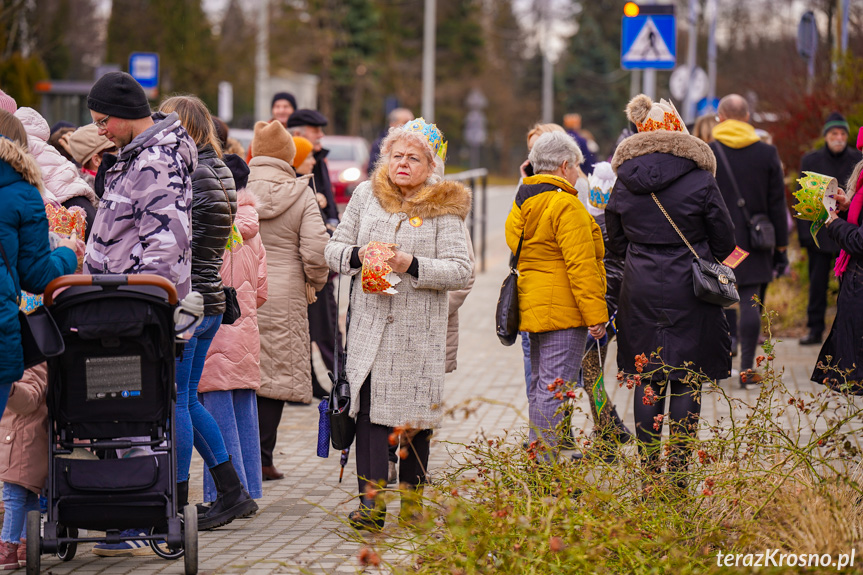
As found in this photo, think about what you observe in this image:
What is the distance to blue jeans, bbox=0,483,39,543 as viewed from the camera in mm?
5105

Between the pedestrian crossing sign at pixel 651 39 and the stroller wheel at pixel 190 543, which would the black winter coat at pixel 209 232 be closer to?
the stroller wheel at pixel 190 543

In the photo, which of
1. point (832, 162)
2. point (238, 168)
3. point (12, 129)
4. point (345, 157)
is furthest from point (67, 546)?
point (345, 157)

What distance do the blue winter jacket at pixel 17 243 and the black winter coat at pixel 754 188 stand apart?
5719 millimetres

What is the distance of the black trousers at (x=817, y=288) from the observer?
1102cm

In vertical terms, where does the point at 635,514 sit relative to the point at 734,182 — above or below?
below

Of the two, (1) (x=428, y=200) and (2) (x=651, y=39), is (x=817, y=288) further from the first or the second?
(1) (x=428, y=200)

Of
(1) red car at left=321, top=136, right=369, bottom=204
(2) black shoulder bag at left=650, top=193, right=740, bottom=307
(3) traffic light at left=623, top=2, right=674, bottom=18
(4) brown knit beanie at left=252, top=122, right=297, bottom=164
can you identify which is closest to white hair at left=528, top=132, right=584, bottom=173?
(2) black shoulder bag at left=650, top=193, right=740, bottom=307

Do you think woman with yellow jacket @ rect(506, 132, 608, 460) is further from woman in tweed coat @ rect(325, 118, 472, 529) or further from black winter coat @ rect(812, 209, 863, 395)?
black winter coat @ rect(812, 209, 863, 395)

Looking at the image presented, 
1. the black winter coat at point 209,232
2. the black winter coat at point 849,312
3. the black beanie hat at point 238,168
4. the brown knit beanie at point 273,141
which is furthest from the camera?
the brown knit beanie at point 273,141

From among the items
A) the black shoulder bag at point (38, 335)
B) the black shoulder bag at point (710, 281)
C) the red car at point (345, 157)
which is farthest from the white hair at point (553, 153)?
the red car at point (345, 157)

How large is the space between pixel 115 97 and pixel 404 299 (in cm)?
158

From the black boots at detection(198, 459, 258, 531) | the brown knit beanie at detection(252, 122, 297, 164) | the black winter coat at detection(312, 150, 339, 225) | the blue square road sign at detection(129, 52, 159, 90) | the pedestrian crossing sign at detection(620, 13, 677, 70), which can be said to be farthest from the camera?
the blue square road sign at detection(129, 52, 159, 90)

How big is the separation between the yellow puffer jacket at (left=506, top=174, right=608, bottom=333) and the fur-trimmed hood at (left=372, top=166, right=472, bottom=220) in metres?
0.65

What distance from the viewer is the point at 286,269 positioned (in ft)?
22.5
